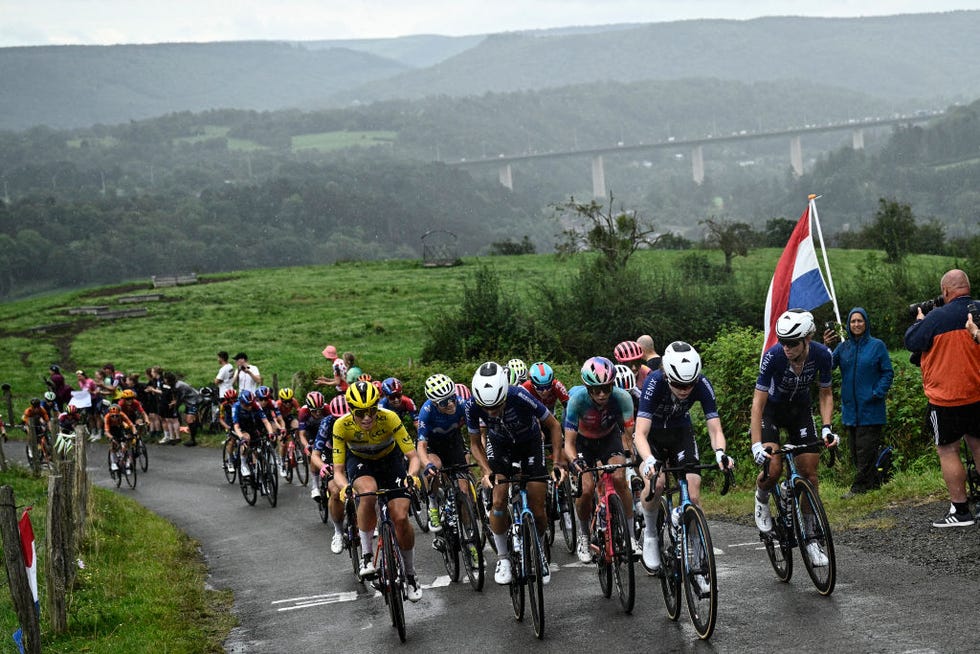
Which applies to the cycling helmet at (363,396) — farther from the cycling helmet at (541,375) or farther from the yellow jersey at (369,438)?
the cycling helmet at (541,375)

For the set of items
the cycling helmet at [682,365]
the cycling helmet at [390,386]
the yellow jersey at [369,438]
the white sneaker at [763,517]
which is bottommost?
the white sneaker at [763,517]

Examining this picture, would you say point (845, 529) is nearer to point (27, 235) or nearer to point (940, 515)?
point (940, 515)

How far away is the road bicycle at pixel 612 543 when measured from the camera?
966 centimetres

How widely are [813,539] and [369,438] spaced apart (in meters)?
3.96

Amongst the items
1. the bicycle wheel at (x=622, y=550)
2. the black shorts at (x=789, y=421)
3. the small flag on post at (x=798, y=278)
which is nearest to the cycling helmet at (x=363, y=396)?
the bicycle wheel at (x=622, y=550)

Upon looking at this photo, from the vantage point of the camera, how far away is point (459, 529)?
38.1 ft

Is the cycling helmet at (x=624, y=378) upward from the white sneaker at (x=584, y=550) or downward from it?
upward

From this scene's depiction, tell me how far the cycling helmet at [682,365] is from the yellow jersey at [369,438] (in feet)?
8.56

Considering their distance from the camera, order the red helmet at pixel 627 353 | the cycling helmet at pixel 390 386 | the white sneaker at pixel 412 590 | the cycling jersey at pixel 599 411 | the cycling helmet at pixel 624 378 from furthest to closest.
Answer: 1. the cycling helmet at pixel 390 386
2. the red helmet at pixel 627 353
3. the cycling helmet at pixel 624 378
4. the cycling jersey at pixel 599 411
5. the white sneaker at pixel 412 590

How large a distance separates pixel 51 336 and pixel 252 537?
4940 centimetres

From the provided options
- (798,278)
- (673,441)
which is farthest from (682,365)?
(798,278)

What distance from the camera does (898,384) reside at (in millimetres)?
16406

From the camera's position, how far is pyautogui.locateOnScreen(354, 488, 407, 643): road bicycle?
31.8 feet

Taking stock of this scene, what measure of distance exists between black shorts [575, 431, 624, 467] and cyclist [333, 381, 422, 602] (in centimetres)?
166
